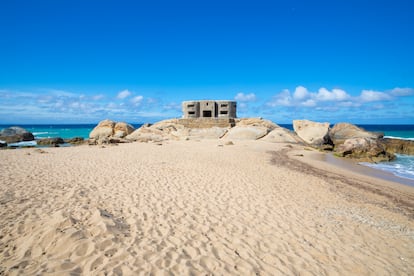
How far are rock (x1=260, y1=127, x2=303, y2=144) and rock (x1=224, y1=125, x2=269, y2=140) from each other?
79cm

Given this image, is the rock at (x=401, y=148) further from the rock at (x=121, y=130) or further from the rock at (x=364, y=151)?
the rock at (x=121, y=130)

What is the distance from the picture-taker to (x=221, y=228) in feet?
16.8

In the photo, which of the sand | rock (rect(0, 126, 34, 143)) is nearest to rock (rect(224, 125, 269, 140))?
the sand

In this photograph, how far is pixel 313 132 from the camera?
88.1 ft

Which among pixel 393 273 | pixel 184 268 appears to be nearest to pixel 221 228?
pixel 184 268

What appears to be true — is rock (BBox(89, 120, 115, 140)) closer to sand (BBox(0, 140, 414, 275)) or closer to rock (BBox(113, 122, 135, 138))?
rock (BBox(113, 122, 135, 138))

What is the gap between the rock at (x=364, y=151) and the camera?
1714 centimetres

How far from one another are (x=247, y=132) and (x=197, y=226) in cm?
2273

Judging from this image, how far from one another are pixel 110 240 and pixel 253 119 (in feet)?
88.7

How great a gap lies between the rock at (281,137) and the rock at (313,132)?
1.14 m

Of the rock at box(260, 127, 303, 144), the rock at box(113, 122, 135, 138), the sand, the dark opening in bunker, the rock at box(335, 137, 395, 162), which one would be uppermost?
the dark opening in bunker

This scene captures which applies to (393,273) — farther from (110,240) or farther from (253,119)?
(253,119)

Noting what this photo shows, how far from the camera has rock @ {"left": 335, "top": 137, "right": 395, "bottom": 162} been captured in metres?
17.1

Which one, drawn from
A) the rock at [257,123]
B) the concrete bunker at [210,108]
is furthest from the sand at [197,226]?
the concrete bunker at [210,108]
